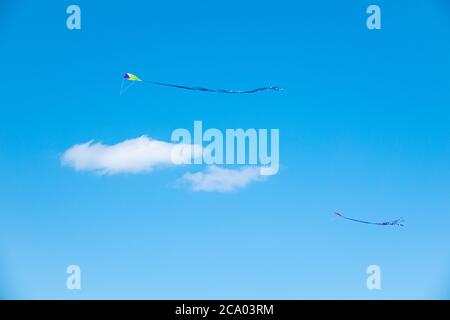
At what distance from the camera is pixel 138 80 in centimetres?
815
